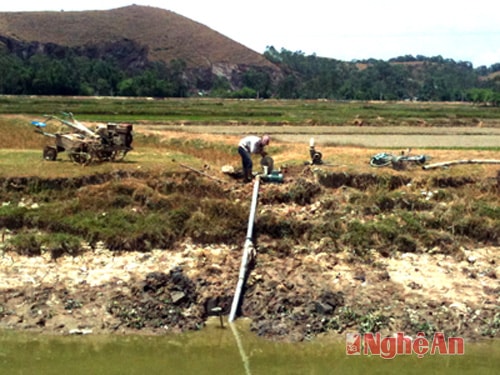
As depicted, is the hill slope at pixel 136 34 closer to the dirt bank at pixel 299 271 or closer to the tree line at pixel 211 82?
the tree line at pixel 211 82

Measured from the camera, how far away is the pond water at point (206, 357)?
10430 mm

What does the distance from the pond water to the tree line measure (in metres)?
81.9

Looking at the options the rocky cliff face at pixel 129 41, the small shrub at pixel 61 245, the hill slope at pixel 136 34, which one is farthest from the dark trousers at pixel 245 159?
the hill slope at pixel 136 34

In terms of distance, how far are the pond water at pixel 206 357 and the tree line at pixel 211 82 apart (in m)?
81.9

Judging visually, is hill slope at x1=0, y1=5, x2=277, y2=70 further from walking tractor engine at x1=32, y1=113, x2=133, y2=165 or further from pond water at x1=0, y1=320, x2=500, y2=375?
pond water at x1=0, y1=320, x2=500, y2=375

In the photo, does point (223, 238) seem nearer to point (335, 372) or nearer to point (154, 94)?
point (335, 372)

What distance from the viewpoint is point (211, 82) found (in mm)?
144875

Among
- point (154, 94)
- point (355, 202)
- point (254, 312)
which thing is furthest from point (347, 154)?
point (154, 94)

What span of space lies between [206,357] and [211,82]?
136m

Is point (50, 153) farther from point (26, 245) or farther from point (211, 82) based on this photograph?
point (211, 82)

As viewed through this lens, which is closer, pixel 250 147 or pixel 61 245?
pixel 61 245

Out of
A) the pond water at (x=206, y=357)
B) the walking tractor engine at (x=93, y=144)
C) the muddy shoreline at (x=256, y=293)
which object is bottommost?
the pond water at (x=206, y=357)

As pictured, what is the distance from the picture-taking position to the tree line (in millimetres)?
90562

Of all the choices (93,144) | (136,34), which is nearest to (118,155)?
(93,144)
